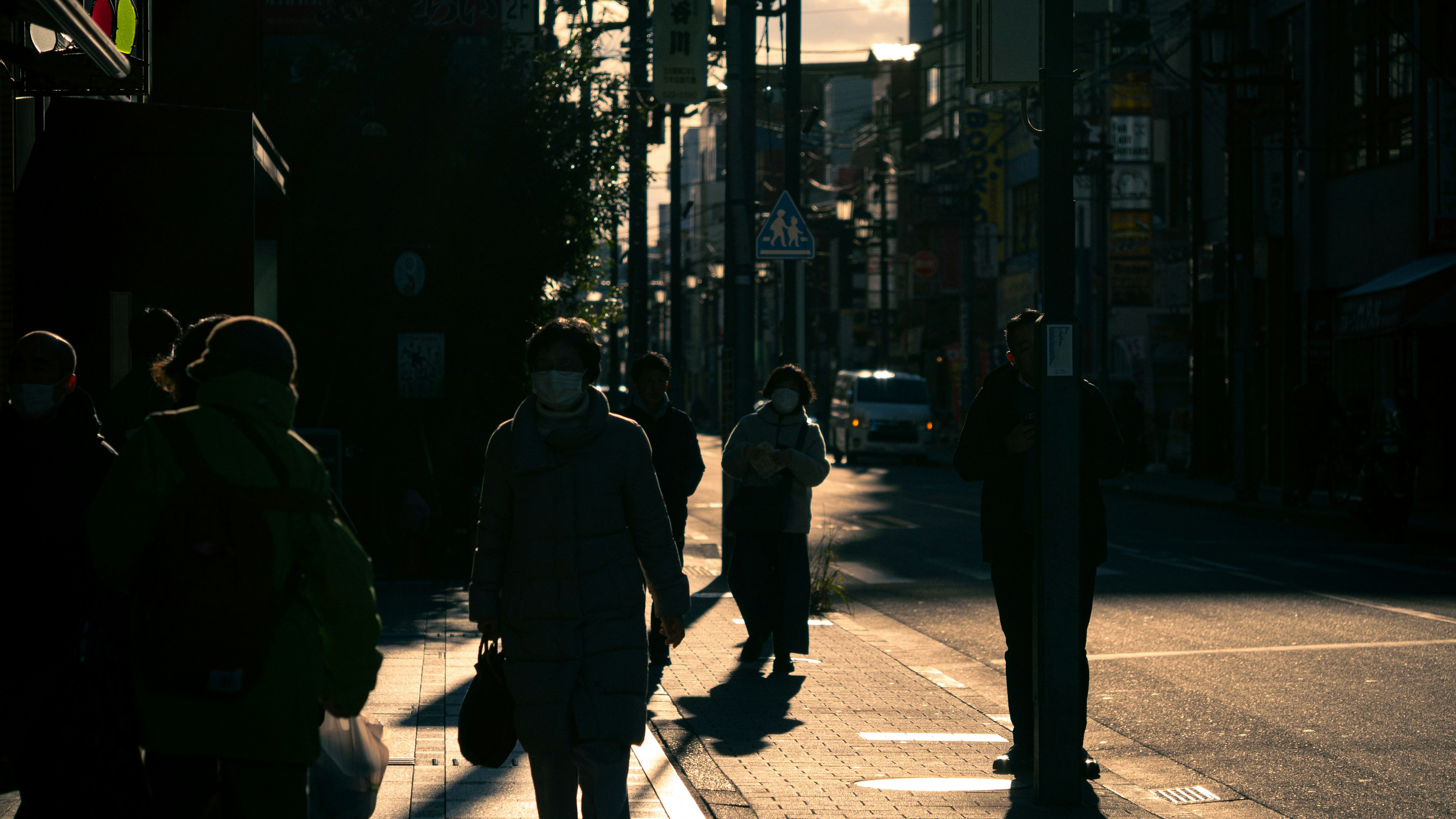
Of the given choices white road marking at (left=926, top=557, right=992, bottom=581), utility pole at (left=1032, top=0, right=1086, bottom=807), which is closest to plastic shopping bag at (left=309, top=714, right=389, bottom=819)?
utility pole at (left=1032, top=0, right=1086, bottom=807)

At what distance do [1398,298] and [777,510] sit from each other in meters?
16.5

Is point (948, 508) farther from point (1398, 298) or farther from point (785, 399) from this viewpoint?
point (785, 399)

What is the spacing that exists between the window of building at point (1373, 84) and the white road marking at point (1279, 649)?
16.2m

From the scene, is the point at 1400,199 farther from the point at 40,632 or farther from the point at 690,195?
the point at 690,195

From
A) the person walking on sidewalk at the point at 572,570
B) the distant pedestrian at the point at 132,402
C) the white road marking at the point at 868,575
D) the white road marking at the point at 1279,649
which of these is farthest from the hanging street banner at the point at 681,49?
the person walking on sidewalk at the point at 572,570

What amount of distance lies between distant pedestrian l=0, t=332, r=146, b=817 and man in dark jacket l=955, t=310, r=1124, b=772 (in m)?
3.43

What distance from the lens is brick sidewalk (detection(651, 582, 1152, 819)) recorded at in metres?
6.50

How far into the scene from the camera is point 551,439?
5.13m

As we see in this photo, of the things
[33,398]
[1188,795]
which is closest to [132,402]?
[33,398]

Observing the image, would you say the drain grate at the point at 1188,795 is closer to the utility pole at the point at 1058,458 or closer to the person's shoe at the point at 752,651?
the utility pole at the point at 1058,458

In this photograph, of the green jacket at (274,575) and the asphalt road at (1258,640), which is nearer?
the green jacket at (274,575)

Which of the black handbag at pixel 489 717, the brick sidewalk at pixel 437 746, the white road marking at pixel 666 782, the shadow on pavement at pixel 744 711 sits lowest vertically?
the shadow on pavement at pixel 744 711

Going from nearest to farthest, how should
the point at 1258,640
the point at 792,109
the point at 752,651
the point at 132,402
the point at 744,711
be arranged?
the point at 132,402, the point at 744,711, the point at 752,651, the point at 1258,640, the point at 792,109

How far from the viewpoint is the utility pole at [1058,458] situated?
6.33 meters
